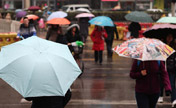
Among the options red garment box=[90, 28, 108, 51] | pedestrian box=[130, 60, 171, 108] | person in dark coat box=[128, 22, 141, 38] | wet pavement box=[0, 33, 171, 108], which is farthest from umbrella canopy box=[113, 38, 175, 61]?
person in dark coat box=[128, 22, 141, 38]

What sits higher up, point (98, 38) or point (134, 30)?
point (134, 30)

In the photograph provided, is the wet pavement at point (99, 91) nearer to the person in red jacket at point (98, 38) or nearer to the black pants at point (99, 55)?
the black pants at point (99, 55)

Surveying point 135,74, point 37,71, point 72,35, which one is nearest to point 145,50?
point 135,74

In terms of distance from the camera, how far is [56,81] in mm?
4621

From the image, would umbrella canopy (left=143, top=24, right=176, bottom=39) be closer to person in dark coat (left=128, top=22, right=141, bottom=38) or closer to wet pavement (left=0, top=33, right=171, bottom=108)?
wet pavement (left=0, top=33, right=171, bottom=108)

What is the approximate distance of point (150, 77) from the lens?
20.3ft

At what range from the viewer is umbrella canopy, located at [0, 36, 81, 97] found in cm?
459

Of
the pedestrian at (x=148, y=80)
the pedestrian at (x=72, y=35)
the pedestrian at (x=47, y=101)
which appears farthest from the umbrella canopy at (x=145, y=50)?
the pedestrian at (x=72, y=35)

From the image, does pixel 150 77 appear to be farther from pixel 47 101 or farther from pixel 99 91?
pixel 99 91

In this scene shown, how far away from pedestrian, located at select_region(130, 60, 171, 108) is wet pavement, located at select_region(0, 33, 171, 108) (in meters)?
2.71

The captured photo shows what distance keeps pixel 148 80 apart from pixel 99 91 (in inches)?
168

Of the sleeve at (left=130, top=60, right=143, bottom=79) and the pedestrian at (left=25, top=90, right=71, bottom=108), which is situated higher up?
the sleeve at (left=130, top=60, right=143, bottom=79)

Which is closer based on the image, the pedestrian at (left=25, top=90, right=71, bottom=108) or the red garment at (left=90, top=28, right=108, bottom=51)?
the pedestrian at (left=25, top=90, right=71, bottom=108)

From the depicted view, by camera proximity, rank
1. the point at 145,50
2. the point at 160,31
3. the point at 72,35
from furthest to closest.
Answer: the point at 72,35 < the point at 160,31 < the point at 145,50
